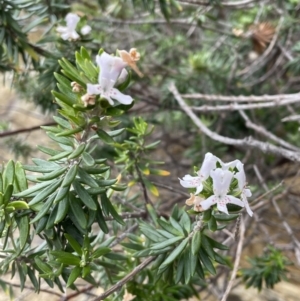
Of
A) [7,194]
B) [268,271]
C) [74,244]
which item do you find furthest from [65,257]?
[268,271]

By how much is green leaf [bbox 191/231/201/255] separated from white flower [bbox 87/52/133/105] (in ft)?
0.88

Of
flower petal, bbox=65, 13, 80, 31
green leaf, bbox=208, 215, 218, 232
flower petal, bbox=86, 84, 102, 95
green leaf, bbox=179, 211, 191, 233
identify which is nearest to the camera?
flower petal, bbox=86, 84, 102, 95

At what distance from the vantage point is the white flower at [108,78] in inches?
22.7

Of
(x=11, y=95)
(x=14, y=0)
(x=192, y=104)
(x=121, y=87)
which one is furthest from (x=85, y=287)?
(x=11, y=95)

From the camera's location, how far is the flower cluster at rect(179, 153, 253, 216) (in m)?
0.64

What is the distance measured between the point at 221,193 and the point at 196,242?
12 centimetres

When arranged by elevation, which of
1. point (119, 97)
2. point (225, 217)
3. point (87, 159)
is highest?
point (119, 97)

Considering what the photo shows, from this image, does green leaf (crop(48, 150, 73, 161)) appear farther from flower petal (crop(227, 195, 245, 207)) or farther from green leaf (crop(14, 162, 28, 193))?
flower petal (crop(227, 195, 245, 207))

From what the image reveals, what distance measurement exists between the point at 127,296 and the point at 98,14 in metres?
1.14

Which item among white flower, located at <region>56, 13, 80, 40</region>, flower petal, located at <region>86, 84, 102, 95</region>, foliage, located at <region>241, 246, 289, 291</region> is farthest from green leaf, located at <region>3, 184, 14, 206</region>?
foliage, located at <region>241, 246, 289, 291</region>

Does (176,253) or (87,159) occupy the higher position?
(87,159)

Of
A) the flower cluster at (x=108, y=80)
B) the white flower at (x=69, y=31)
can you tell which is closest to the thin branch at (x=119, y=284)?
the flower cluster at (x=108, y=80)

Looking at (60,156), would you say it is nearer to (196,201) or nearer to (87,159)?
(87,159)

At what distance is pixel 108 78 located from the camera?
0.58 m
